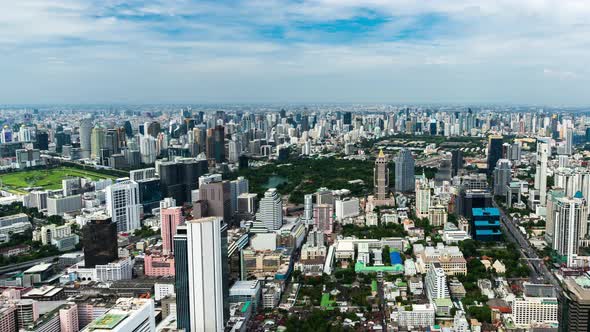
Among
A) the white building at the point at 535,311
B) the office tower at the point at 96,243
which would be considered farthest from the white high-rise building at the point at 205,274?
the white building at the point at 535,311

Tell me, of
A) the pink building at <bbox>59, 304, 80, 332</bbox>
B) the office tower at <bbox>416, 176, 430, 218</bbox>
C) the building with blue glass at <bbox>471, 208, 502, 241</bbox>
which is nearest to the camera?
the pink building at <bbox>59, 304, 80, 332</bbox>

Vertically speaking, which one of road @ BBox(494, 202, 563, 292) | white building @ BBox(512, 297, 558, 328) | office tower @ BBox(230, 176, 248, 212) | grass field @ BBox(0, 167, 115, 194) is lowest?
road @ BBox(494, 202, 563, 292)

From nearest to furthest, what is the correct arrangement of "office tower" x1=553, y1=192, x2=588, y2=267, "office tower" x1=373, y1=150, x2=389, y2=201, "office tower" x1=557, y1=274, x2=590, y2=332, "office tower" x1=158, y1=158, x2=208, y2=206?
1. "office tower" x1=557, y1=274, x2=590, y2=332
2. "office tower" x1=553, y1=192, x2=588, y2=267
3. "office tower" x1=158, y1=158, x2=208, y2=206
4. "office tower" x1=373, y1=150, x2=389, y2=201

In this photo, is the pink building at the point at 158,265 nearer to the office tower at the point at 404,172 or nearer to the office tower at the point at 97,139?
the office tower at the point at 404,172

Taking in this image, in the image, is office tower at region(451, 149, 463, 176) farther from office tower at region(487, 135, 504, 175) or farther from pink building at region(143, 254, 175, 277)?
pink building at region(143, 254, 175, 277)

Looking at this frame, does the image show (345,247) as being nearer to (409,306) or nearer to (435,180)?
(409,306)

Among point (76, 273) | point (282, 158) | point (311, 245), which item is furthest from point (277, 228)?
point (282, 158)

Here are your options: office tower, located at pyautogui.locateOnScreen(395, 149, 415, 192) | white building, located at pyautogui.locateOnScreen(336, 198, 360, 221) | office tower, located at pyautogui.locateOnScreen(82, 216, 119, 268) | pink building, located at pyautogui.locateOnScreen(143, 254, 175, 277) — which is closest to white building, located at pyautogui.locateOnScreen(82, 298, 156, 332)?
pink building, located at pyautogui.locateOnScreen(143, 254, 175, 277)
